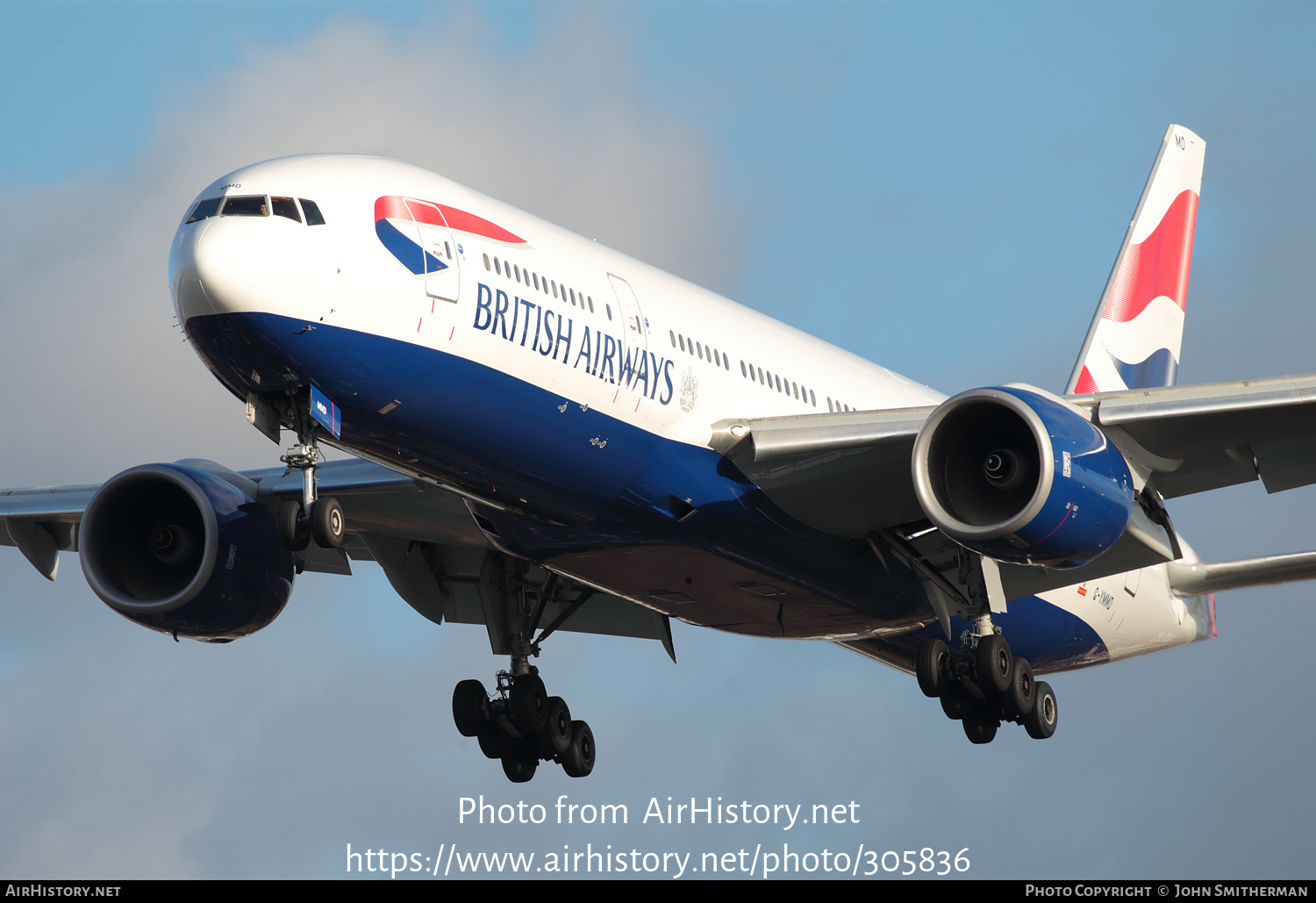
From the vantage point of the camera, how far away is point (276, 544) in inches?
1040

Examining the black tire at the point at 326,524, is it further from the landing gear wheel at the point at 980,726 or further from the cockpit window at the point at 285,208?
the landing gear wheel at the point at 980,726

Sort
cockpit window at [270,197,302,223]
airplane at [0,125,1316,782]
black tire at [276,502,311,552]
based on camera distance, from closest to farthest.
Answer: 1. cockpit window at [270,197,302,223]
2. airplane at [0,125,1316,782]
3. black tire at [276,502,311,552]

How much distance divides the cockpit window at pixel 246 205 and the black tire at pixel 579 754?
1127 centimetres

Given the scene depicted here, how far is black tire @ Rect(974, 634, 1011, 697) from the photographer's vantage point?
78.9ft

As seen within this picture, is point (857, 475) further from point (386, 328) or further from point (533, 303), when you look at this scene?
point (386, 328)

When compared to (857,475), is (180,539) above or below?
above

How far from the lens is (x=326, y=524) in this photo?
19.1m

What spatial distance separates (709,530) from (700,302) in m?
3.31

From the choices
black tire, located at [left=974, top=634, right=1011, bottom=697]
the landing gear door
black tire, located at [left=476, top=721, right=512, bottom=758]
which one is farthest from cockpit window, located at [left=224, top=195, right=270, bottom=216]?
black tire, located at [left=974, top=634, right=1011, bottom=697]

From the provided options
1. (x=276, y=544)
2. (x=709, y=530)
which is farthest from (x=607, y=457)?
(x=276, y=544)

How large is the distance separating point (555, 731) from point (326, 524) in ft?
28.2

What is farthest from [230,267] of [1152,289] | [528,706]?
[1152,289]

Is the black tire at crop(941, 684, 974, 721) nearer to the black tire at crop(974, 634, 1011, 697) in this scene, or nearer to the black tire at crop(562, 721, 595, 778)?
the black tire at crop(974, 634, 1011, 697)

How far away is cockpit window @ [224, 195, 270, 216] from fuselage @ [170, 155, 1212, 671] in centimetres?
3
